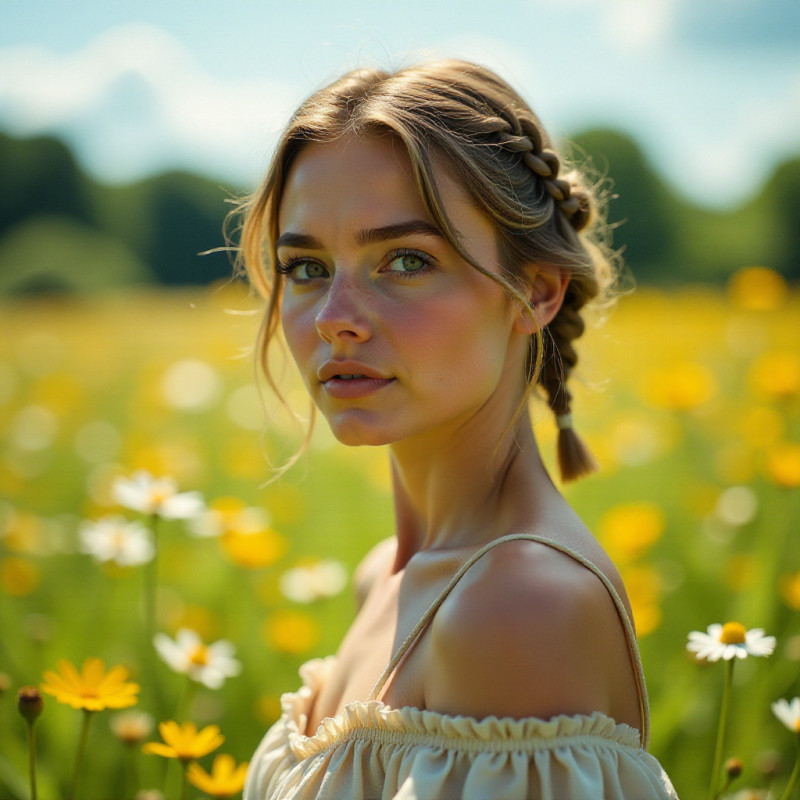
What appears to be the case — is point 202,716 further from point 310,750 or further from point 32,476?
Result: point 32,476

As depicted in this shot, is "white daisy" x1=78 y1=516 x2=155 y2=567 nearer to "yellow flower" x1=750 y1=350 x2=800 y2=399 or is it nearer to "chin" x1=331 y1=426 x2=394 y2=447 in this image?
"chin" x1=331 y1=426 x2=394 y2=447

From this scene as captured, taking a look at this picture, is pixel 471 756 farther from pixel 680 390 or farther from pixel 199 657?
pixel 680 390

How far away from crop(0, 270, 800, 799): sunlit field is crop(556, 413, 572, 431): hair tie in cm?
5

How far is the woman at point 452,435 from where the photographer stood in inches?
41.7

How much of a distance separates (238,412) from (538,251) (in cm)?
394

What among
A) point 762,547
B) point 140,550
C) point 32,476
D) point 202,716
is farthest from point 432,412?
point 32,476

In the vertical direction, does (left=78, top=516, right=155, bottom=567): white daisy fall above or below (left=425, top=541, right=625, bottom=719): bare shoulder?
below

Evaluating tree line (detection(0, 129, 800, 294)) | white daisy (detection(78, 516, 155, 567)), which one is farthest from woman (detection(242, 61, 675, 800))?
tree line (detection(0, 129, 800, 294))

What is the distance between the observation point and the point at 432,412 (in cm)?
129

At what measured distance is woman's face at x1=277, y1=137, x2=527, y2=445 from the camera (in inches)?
49.4

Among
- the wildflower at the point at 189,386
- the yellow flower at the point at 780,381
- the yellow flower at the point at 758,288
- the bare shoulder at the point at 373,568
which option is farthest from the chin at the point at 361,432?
the wildflower at the point at 189,386

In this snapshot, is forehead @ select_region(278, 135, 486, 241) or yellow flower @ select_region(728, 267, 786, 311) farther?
yellow flower @ select_region(728, 267, 786, 311)

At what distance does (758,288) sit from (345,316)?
80.3 inches

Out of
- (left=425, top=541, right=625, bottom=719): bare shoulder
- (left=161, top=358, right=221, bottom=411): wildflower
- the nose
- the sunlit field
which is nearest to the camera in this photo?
(left=425, top=541, right=625, bottom=719): bare shoulder
